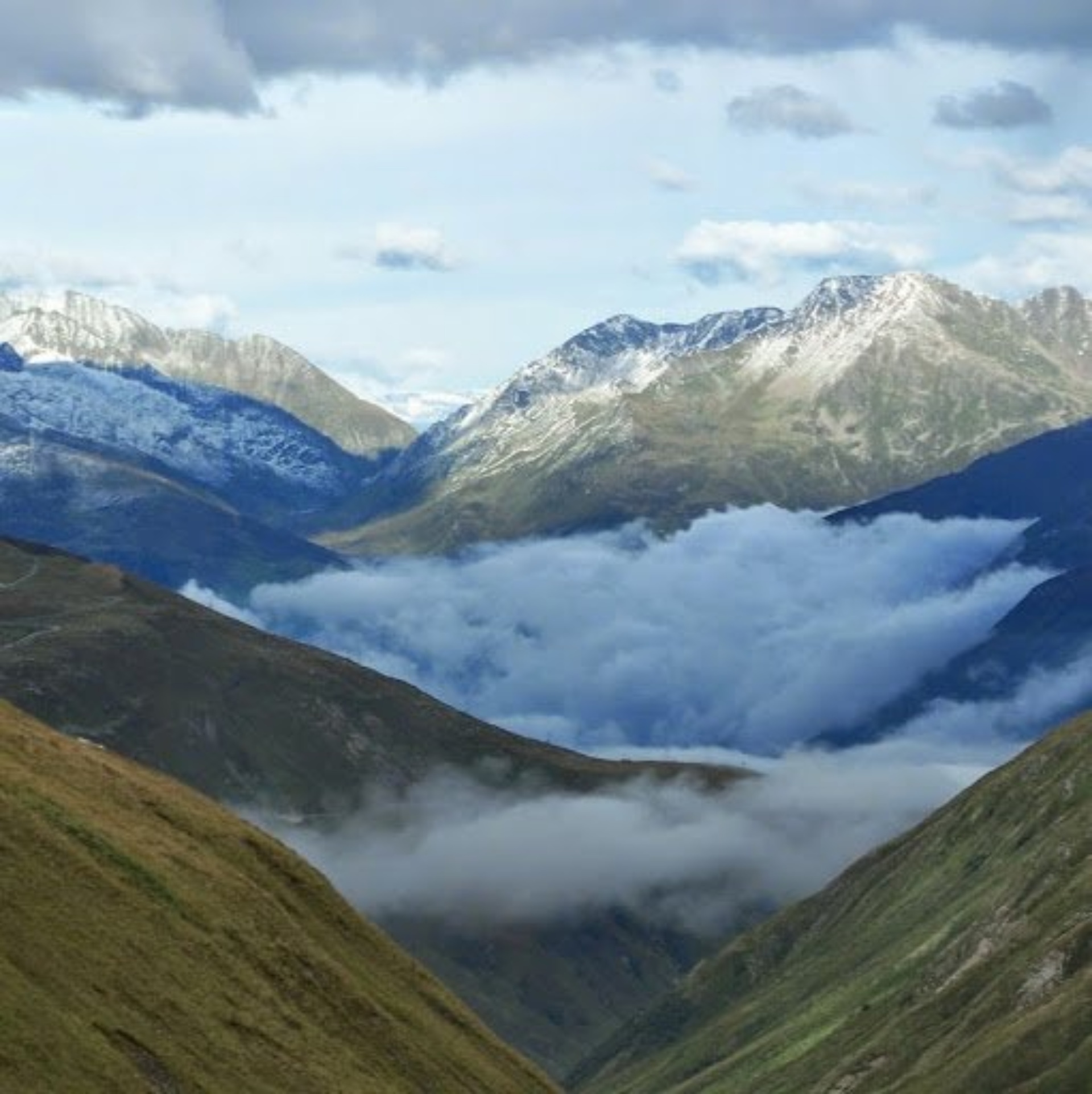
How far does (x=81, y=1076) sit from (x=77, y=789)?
51471 mm

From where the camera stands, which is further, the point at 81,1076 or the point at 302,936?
the point at 302,936

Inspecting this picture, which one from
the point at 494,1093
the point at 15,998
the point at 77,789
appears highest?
the point at 77,789

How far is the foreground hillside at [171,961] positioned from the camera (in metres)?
135

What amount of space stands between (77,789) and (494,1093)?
1631 inches

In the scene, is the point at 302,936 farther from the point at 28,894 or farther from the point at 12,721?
the point at 28,894

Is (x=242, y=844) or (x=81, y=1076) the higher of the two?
(x=242, y=844)

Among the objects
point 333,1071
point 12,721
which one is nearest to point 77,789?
point 12,721

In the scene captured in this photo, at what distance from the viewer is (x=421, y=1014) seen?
632 ft

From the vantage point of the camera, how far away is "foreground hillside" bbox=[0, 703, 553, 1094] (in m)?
135

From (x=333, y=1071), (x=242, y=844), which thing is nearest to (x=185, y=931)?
(x=333, y=1071)

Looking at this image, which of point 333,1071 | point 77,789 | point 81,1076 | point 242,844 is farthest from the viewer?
point 242,844

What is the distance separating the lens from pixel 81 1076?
126250mm

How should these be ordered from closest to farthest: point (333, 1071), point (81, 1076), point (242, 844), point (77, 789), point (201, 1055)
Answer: point (81, 1076), point (201, 1055), point (333, 1071), point (77, 789), point (242, 844)

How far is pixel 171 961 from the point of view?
154 m
